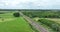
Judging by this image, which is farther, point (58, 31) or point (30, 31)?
point (30, 31)

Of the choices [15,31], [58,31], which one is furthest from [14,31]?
[58,31]

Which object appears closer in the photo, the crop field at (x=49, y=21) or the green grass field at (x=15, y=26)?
the crop field at (x=49, y=21)

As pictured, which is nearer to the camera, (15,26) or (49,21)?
(15,26)

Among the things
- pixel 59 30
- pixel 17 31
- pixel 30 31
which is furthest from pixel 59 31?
pixel 17 31

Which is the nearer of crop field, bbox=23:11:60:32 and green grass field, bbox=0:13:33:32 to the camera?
crop field, bbox=23:11:60:32

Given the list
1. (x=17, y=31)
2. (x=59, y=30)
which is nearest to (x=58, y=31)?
(x=59, y=30)

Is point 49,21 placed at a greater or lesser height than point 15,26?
lesser

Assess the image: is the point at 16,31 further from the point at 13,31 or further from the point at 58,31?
the point at 58,31

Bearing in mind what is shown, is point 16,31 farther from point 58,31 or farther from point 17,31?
point 58,31

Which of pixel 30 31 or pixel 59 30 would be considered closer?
pixel 59 30
